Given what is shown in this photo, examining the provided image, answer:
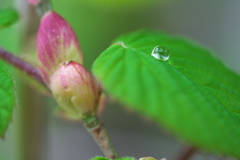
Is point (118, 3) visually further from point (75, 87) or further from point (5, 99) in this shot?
point (5, 99)

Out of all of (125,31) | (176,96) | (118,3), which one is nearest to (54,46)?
(176,96)

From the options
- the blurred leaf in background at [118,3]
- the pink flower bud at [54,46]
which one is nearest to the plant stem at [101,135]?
the pink flower bud at [54,46]

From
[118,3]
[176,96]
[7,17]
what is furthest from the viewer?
[118,3]

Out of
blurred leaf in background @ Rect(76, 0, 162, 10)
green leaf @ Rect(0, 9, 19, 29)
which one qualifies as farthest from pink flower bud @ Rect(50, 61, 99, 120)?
blurred leaf in background @ Rect(76, 0, 162, 10)

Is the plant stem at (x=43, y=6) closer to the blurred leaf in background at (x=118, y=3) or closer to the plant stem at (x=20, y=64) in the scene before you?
the plant stem at (x=20, y=64)

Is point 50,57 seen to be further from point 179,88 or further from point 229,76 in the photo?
point 229,76

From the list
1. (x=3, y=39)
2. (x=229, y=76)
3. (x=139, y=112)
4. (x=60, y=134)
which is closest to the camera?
(x=139, y=112)

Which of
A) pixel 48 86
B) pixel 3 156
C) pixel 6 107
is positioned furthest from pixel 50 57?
pixel 3 156
